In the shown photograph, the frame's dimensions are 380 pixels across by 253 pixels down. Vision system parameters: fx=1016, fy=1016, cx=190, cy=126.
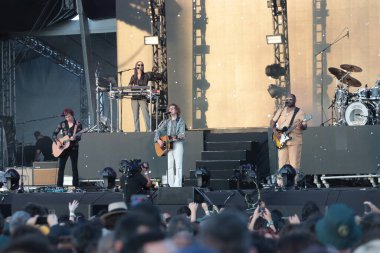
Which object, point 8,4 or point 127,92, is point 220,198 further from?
point 8,4

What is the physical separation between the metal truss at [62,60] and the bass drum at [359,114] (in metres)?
12.7

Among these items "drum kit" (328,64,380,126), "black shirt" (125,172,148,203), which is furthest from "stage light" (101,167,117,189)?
"drum kit" (328,64,380,126)

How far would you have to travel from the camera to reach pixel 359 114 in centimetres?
1875

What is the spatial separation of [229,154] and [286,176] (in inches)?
110

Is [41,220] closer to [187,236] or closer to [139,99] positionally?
[187,236]

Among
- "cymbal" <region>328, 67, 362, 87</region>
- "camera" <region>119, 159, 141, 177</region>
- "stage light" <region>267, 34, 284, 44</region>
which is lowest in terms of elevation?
"camera" <region>119, 159, 141, 177</region>

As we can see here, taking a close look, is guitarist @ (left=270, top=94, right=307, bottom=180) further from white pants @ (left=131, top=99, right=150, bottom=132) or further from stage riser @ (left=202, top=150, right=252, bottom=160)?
white pants @ (left=131, top=99, right=150, bottom=132)

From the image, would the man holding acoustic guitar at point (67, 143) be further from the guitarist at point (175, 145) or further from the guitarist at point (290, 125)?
the guitarist at point (290, 125)

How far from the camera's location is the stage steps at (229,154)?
1902 cm

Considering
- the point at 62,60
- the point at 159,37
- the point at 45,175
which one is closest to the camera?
the point at 159,37

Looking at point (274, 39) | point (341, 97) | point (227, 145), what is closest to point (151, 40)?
point (274, 39)

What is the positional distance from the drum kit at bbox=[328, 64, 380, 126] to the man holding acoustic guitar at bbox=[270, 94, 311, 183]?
136 centimetres

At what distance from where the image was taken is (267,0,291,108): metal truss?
21.1 m

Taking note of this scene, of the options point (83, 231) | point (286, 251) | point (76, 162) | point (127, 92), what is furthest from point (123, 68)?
point (286, 251)
